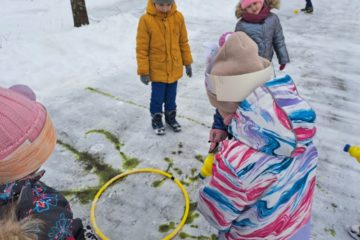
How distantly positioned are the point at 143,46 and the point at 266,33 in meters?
1.51

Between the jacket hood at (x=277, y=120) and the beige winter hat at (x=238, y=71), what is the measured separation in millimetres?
62

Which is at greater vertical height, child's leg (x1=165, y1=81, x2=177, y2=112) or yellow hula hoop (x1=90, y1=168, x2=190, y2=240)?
child's leg (x1=165, y1=81, x2=177, y2=112)

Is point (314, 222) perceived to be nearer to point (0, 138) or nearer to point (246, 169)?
point (246, 169)

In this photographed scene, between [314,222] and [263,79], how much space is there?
6.22 ft

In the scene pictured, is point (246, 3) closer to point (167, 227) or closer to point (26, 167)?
point (167, 227)

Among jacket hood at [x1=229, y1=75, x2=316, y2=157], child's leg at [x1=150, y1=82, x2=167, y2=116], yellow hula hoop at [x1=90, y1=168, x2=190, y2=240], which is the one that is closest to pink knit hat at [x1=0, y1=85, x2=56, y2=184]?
jacket hood at [x1=229, y1=75, x2=316, y2=157]

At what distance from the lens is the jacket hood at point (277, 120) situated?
1.48m

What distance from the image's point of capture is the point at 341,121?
14.6 ft

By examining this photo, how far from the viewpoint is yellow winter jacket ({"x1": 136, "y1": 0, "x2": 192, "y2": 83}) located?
366 cm

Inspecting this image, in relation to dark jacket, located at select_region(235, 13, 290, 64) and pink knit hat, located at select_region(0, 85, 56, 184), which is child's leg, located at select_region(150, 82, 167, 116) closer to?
dark jacket, located at select_region(235, 13, 290, 64)

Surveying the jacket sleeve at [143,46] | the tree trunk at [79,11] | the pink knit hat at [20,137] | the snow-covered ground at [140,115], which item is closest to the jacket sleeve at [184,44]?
the jacket sleeve at [143,46]

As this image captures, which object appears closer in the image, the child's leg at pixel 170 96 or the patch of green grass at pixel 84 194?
the patch of green grass at pixel 84 194

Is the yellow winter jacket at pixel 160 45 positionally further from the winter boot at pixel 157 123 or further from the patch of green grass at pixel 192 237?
the patch of green grass at pixel 192 237

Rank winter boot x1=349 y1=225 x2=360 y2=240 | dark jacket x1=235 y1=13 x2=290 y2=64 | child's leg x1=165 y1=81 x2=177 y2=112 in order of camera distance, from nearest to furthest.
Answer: winter boot x1=349 y1=225 x2=360 y2=240 < dark jacket x1=235 y1=13 x2=290 y2=64 < child's leg x1=165 y1=81 x2=177 y2=112
